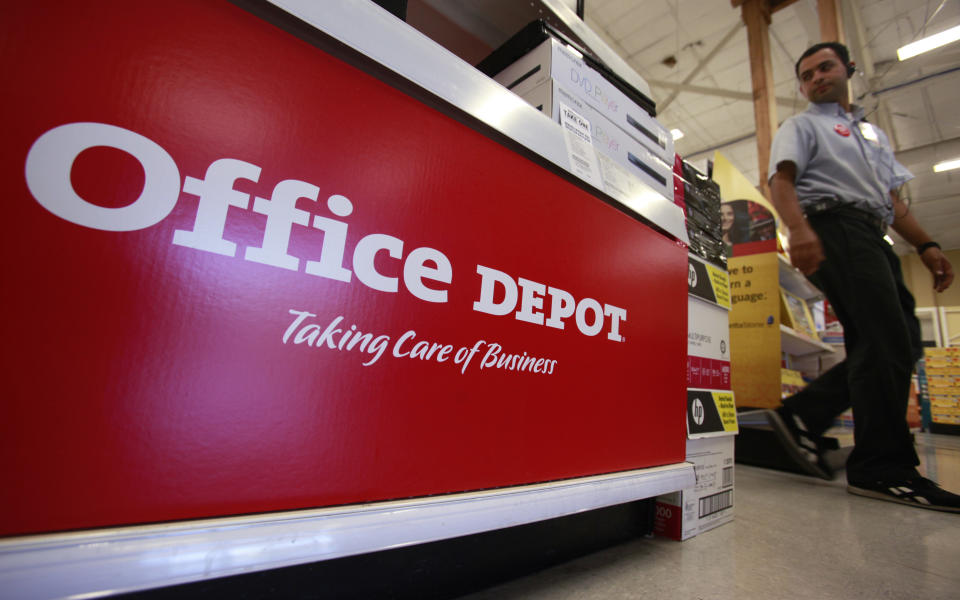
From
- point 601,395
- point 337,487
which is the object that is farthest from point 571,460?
point 337,487

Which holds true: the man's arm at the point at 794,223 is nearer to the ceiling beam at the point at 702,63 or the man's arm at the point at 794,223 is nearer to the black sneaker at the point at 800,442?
the black sneaker at the point at 800,442

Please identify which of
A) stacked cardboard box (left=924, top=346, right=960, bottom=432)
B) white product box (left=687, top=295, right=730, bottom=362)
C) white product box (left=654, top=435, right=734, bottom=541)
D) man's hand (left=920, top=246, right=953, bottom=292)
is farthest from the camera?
stacked cardboard box (left=924, top=346, right=960, bottom=432)

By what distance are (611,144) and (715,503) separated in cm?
92

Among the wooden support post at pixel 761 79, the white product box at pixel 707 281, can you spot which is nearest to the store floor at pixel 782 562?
the white product box at pixel 707 281

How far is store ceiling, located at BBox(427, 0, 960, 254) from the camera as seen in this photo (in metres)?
5.02

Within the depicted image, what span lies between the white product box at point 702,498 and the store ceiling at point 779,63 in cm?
526

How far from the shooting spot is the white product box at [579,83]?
32.3 inches

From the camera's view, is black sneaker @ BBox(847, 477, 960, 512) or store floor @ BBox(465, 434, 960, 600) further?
black sneaker @ BBox(847, 477, 960, 512)

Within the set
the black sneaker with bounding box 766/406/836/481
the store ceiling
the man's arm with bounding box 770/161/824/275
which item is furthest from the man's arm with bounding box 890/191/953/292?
the store ceiling

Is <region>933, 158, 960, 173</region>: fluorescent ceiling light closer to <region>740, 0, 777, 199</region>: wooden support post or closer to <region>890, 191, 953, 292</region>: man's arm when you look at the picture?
<region>740, 0, 777, 199</region>: wooden support post

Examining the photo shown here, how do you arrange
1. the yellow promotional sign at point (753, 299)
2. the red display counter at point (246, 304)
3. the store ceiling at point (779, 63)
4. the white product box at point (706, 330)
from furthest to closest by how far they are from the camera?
the store ceiling at point (779, 63) → the yellow promotional sign at point (753, 299) → the white product box at point (706, 330) → the red display counter at point (246, 304)

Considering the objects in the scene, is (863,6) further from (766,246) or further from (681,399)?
(681,399)

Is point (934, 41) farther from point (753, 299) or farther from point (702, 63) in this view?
point (753, 299)

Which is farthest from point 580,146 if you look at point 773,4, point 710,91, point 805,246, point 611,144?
point 710,91
